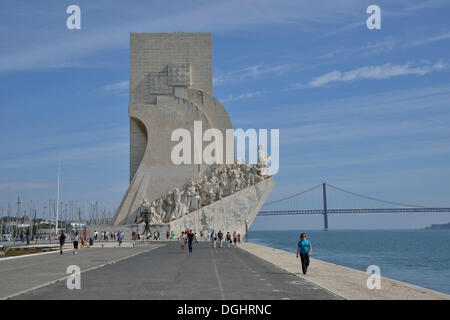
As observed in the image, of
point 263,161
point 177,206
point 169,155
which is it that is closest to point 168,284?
point 177,206

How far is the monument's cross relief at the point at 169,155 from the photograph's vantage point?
90.7 ft

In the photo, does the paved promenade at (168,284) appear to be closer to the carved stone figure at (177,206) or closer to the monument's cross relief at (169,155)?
the monument's cross relief at (169,155)

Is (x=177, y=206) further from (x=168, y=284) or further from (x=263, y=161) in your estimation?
(x=168, y=284)

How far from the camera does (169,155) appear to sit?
30.3 meters

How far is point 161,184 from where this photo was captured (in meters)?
30.0

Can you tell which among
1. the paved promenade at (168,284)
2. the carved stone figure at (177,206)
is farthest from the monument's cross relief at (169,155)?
the paved promenade at (168,284)

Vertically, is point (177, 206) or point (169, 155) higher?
point (169, 155)

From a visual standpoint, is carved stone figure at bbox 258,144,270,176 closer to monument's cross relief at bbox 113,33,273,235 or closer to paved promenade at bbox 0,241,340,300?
monument's cross relief at bbox 113,33,273,235

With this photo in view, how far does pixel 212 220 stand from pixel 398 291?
20.6 metres

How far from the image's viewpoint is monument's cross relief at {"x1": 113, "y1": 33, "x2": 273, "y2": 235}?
27.7 meters

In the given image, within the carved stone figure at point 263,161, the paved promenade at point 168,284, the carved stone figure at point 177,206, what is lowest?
the paved promenade at point 168,284

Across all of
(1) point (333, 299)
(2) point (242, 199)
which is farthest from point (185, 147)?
(1) point (333, 299)

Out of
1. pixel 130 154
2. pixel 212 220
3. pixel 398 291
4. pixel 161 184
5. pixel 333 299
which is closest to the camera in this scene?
pixel 333 299
